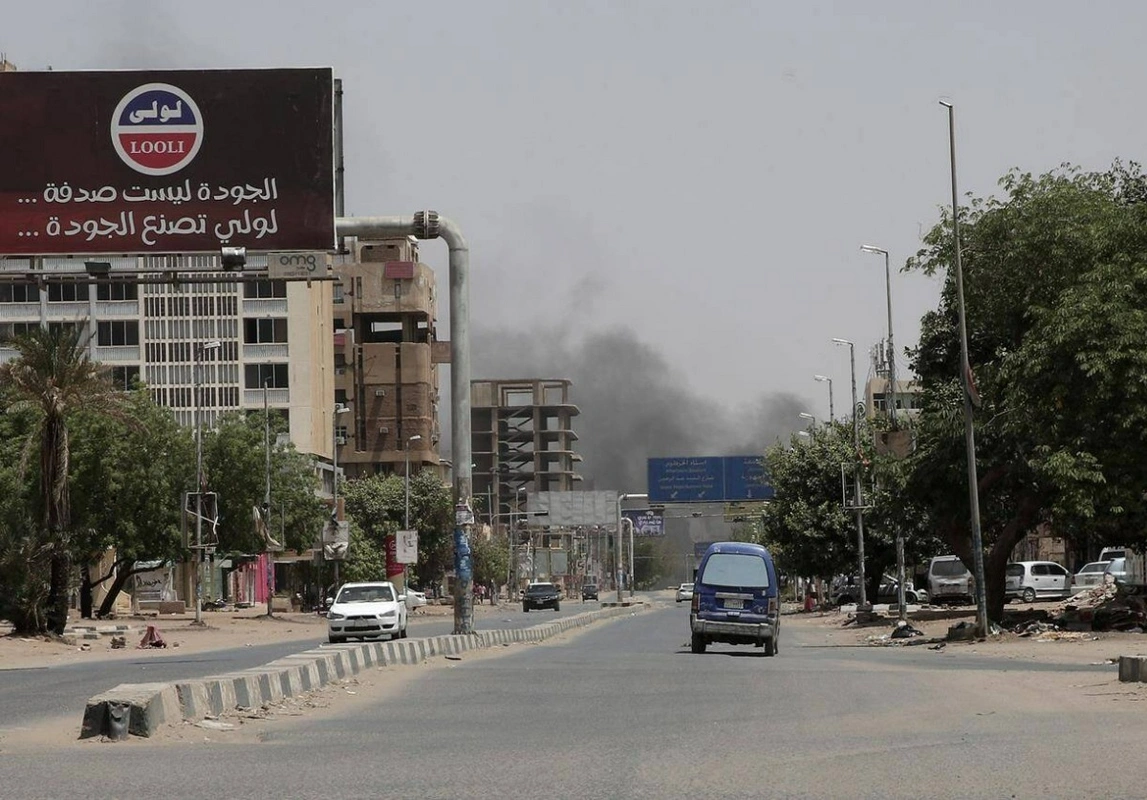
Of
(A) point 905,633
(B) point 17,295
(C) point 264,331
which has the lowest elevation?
(A) point 905,633

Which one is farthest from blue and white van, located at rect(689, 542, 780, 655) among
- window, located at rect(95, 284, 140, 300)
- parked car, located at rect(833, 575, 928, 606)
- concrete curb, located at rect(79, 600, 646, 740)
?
window, located at rect(95, 284, 140, 300)

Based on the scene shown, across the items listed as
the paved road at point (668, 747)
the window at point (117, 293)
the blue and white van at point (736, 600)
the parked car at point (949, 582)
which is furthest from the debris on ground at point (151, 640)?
the window at point (117, 293)

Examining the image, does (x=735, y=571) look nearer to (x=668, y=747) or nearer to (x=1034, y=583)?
(x=668, y=747)

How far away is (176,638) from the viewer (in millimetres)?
56719

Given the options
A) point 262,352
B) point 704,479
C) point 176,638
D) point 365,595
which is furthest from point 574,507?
point 365,595

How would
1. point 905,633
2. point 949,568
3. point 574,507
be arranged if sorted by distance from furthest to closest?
point 574,507, point 949,568, point 905,633

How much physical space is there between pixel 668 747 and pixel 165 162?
22.0m

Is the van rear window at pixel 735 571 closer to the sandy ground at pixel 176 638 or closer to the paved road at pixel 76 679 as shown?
the paved road at pixel 76 679

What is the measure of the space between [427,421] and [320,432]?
3239cm

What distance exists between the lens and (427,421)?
152625 mm

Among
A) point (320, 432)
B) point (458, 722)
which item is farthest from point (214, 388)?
point (458, 722)

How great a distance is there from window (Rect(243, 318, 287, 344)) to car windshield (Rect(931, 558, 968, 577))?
197 ft

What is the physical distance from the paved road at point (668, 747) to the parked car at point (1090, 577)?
44416 millimetres

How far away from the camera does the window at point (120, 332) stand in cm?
11919
